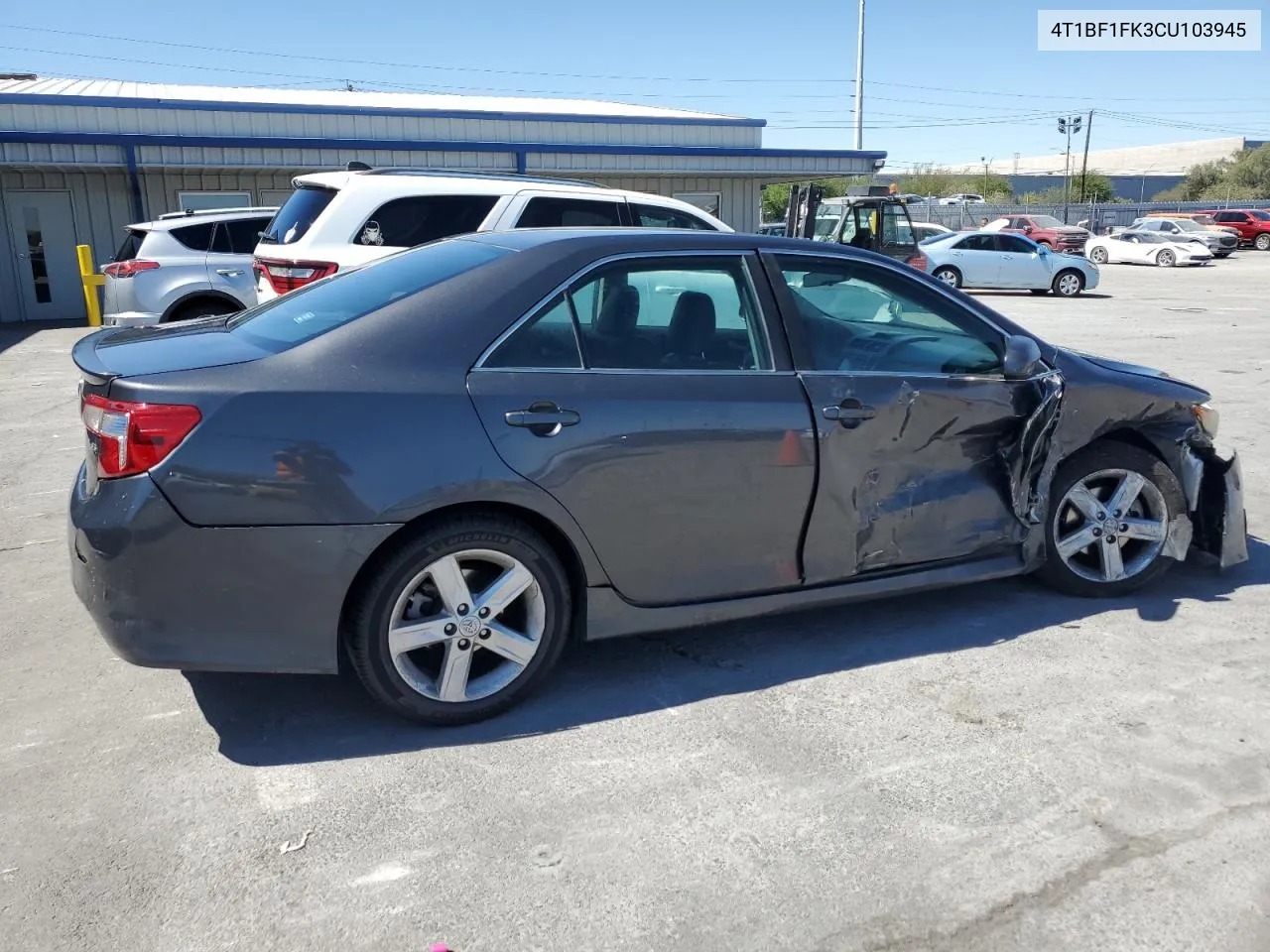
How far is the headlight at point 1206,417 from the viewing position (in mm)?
4988

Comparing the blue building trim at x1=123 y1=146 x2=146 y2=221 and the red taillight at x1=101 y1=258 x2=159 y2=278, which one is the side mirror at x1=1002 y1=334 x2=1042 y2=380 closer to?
the red taillight at x1=101 y1=258 x2=159 y2=278

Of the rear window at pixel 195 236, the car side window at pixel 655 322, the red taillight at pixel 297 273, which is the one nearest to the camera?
the car side window at pixel 655 322

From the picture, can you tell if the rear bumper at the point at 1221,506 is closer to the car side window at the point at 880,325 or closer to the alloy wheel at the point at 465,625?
the car side window at the point at 880,325

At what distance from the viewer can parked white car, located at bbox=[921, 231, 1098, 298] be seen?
24.2 meters

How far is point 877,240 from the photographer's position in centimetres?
2116

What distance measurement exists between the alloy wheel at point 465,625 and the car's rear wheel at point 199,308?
921 centimetres

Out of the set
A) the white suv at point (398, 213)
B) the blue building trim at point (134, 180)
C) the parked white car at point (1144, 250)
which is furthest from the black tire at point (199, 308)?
the parked white car at point (1144, 250)

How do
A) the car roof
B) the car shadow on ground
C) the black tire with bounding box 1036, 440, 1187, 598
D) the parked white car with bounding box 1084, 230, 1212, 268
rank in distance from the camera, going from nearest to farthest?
the car shadow on ground, the car roof, the black tire with bounding box 1036, 440, 1187, 598, the parked white car with bounding box 1084, 230, 1212, 268

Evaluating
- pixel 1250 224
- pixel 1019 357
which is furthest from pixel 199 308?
pixel 1250 224

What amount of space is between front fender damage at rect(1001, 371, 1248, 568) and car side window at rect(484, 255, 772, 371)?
1.27 metres

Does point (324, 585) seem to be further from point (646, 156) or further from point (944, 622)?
point (646, 156)

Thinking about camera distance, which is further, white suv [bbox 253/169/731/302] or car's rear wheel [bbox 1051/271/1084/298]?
car's rear wheel [bbox 1051/271/1084/298]

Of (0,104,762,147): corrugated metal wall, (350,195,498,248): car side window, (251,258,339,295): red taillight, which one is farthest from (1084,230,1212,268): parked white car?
(251,258,339,295): red taillight

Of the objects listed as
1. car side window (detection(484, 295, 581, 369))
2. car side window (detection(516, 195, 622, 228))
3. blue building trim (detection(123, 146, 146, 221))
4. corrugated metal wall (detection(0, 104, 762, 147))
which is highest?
corrugated metal wall (detection(0, 104, 762, 147))
